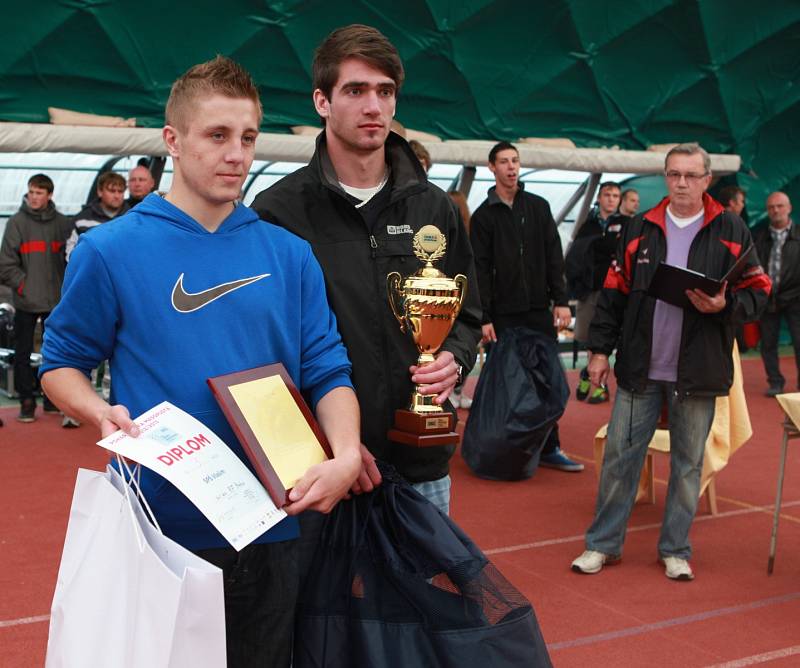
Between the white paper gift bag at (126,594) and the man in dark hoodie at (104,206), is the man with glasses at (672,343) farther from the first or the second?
the man in dark hoodie at (104,206)

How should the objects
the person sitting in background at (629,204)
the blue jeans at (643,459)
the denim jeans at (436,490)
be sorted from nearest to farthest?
the denim jeans at (436,490)
the blue jeans at (643,459)
the person sitting in background at (629,204)

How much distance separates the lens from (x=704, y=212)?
510 cm

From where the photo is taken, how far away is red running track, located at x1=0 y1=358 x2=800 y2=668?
431 cm

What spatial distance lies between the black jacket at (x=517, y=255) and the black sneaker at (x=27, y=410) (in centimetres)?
401

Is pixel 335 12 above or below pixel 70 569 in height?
above

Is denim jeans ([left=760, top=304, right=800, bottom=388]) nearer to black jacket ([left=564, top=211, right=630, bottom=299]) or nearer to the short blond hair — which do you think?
black jacket ([left=564, top=211, right=630, bottom=299])

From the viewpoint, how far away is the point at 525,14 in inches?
504

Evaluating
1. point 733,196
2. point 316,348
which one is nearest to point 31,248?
point 733,196

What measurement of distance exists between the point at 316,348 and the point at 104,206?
6559 mm

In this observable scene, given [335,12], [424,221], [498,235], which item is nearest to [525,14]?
[335,12]

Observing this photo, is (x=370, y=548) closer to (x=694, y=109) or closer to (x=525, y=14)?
(x=525, y=14)

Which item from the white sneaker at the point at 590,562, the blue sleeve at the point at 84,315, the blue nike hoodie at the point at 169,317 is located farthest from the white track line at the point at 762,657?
the blue sleeve at the point at 84,315

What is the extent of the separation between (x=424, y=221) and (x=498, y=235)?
14.5 feet

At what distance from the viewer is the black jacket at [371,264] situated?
276cm
